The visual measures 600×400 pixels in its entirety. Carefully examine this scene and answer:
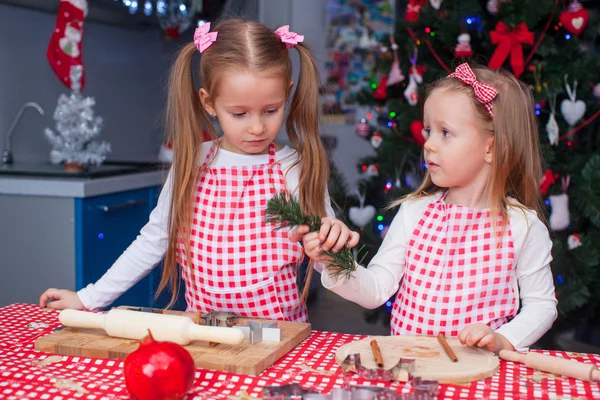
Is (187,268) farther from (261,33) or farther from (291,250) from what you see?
(261,33)

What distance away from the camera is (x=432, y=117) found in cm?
137

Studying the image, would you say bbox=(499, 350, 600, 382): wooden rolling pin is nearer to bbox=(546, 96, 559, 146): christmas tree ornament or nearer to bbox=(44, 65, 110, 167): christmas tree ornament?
bbox=(546, 96, 559, 146): christmas tree ornament

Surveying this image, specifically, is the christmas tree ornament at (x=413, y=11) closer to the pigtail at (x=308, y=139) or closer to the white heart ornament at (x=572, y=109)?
the white heart ornament at (x=572, y=109)

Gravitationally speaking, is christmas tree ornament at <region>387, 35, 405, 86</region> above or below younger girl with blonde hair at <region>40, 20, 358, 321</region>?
above

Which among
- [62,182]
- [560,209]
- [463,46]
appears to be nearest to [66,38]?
[62,182]

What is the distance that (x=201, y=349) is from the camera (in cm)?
106

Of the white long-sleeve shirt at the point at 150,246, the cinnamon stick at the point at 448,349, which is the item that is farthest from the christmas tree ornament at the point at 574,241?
the cinnamon stick at the point at 448,349

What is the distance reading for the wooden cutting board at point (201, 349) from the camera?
1006 millimetres

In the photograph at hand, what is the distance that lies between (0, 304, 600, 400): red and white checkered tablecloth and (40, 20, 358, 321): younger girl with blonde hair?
0.40 metres

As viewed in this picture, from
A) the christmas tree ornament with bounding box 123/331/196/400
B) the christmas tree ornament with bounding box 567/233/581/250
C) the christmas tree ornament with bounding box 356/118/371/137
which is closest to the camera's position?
the christmas tree ornament with bounding box 123/331/196/400

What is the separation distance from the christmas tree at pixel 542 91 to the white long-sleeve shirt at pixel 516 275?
125cm

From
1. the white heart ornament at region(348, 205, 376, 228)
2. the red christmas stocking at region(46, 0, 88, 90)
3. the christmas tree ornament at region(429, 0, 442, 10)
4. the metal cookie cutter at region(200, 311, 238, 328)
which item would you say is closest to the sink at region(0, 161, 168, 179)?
the red christmas stocking at region(46, 0, 88, 90)

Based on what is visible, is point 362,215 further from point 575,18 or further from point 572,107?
point 575,18

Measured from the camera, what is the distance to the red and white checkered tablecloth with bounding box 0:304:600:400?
3.05 ft
